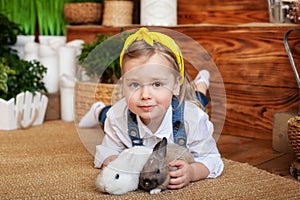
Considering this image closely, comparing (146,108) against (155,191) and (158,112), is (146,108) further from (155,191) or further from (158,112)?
(155,191)

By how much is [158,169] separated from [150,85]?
0.18 m

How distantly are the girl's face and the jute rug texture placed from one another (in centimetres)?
18

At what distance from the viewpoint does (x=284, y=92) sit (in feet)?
5.76

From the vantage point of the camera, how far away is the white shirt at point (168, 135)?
3.79ft

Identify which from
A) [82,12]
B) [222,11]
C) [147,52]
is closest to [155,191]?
[147,52]

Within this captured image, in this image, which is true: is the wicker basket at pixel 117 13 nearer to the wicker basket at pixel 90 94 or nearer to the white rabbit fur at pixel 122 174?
the wicker basket at pixel 90 94

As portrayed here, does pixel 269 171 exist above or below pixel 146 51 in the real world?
below

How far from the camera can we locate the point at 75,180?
1.20 metres

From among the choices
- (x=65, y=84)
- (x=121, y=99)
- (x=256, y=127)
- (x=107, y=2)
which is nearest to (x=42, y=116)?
(x=65, y=84)

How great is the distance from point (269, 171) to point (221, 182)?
230 millimetres

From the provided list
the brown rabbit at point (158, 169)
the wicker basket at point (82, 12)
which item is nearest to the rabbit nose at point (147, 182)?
the brown rabbit at point (158, 169)

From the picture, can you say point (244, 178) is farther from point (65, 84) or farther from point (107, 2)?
point (107, 2)

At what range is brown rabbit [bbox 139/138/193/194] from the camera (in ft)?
3.51

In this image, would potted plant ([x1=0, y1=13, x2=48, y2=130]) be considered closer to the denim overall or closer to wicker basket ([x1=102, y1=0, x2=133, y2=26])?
wicker basket ([x1=102, y1=0, x2=133, y2=26])
